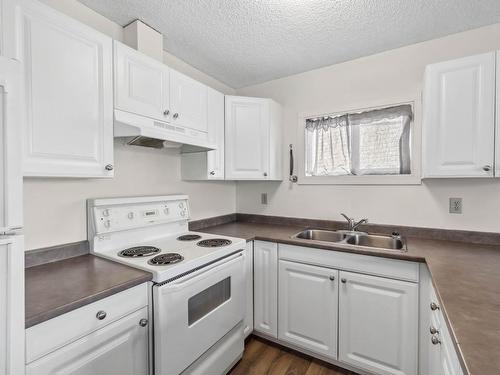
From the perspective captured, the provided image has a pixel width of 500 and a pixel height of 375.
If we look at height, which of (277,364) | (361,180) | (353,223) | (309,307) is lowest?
(277,364)

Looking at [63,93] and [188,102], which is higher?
[188,102]

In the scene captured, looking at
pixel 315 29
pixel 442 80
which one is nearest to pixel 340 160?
pixel 442 80

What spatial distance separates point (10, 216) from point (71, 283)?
616mm

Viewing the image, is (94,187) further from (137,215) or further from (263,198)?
(263,198)

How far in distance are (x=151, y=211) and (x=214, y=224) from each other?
837mm

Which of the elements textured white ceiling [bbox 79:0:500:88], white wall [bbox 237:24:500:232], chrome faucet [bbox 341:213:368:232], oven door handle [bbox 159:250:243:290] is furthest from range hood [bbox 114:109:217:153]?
chrome faucet [bbox 341:213:368:232]

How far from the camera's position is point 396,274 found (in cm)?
152

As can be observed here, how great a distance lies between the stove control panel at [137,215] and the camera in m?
1.55

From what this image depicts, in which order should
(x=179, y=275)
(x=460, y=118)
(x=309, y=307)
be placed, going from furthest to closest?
(x=309, y=307), (x=460, y=118), (x=179, y=275)

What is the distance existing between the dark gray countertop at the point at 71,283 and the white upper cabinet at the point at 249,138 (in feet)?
4.10

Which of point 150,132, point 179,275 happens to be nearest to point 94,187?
point 150,132

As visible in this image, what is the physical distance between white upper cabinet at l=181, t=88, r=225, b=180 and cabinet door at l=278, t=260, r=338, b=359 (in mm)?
947

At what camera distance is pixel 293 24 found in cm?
172

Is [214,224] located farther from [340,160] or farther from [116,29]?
[116,29]
